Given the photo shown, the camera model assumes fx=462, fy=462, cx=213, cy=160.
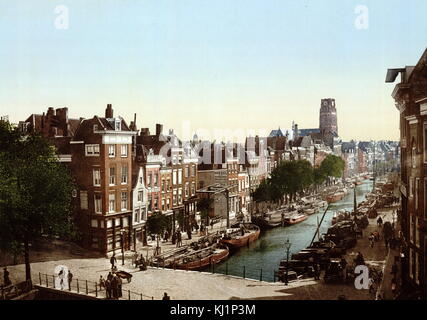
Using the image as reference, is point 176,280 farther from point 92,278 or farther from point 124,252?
point 124,252

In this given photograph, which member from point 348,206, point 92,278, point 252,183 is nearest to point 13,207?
point 92,278

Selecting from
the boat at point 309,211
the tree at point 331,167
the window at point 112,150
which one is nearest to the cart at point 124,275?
the window at point 112,150

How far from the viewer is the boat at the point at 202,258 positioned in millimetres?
19203

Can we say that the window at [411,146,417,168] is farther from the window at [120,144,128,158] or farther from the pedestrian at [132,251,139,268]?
the window at [120,144,128,158]

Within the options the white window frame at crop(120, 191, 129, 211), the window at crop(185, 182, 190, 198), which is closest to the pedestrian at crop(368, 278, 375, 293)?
the white window frame at crop(120, 191, 129, 211)

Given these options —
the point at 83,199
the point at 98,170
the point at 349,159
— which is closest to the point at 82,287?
the point at 83,199

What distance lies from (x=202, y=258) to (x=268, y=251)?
4.77 meters

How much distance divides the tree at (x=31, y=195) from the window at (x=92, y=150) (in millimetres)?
1010

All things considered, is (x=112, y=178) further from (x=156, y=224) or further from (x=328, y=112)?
(x=328, y=112)

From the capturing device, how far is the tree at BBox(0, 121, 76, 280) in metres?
14.5

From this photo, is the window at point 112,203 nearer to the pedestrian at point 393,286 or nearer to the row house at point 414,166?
the pedestrian at point 393,286

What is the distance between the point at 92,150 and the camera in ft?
56.2

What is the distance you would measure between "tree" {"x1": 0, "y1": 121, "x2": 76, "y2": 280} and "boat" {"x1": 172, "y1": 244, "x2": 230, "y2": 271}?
198 inches
